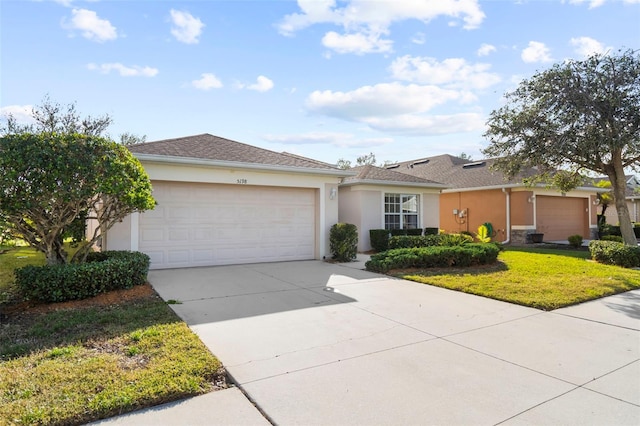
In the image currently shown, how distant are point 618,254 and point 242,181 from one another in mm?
11104

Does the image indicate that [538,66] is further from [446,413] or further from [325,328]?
[446,413]

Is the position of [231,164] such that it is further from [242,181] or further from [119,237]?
[119,237]

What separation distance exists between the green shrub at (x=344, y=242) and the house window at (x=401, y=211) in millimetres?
3690

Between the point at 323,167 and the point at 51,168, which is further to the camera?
the point at 323,167

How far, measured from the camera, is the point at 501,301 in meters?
6.57

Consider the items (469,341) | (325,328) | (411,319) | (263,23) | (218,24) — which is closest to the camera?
(469,341)

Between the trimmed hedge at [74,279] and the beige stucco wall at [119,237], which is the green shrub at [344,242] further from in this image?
the trimmed hedge at [74,279]

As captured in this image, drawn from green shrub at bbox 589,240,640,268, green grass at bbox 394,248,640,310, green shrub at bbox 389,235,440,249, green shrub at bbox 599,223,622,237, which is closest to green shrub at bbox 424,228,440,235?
green shrub at bbox 389,235,440,249

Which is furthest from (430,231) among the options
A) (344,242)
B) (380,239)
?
(344,242)

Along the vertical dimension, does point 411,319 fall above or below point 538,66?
below

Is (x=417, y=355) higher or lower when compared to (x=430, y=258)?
lower

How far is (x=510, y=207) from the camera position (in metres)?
17.7

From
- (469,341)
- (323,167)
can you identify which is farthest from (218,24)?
(469,341)

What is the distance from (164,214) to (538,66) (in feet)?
41.0
